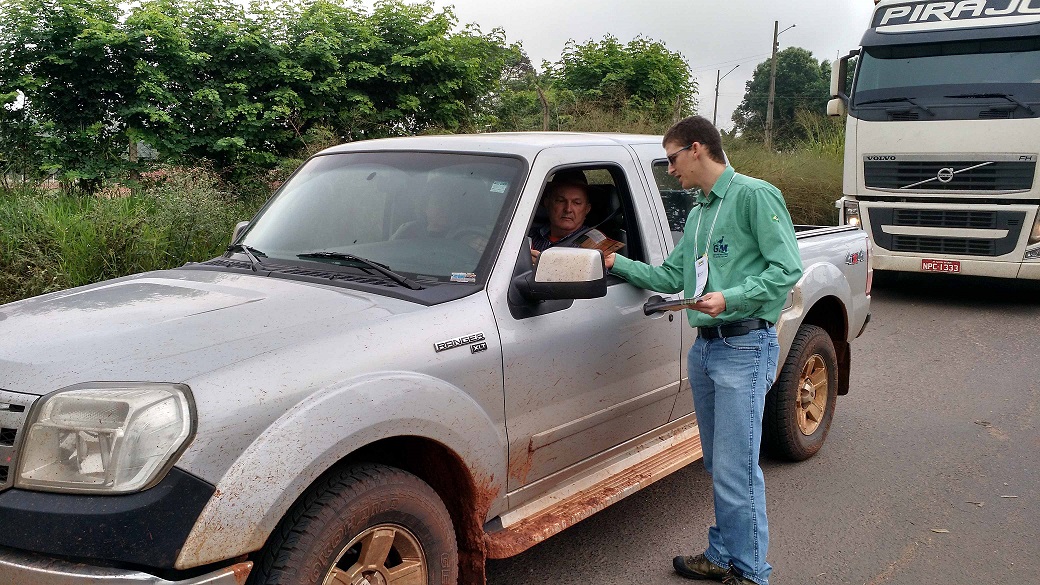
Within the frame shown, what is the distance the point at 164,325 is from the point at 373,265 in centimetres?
84

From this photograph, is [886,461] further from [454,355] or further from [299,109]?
[299,109]

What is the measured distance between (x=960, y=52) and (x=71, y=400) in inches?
401

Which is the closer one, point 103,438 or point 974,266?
point 103,438

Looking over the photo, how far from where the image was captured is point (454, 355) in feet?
9.88

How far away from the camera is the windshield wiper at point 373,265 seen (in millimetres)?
3277

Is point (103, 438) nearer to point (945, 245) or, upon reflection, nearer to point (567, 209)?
point (567, 209)

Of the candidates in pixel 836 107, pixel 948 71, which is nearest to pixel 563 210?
pixel 948 71

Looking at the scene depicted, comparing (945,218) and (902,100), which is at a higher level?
(902,100)

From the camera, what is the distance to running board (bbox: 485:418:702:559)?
3.29m

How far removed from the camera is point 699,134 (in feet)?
11.8

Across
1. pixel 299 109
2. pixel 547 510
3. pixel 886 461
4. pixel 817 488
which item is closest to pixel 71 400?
pixel 547 510

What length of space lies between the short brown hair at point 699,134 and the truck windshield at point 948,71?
7674 mm

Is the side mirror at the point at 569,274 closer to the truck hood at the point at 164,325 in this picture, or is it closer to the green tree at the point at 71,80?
the truck hood at the point at 164,325

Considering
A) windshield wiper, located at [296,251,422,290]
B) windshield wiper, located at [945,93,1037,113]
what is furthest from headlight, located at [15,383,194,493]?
windshield wiper, located at [945,93,1037,113]
